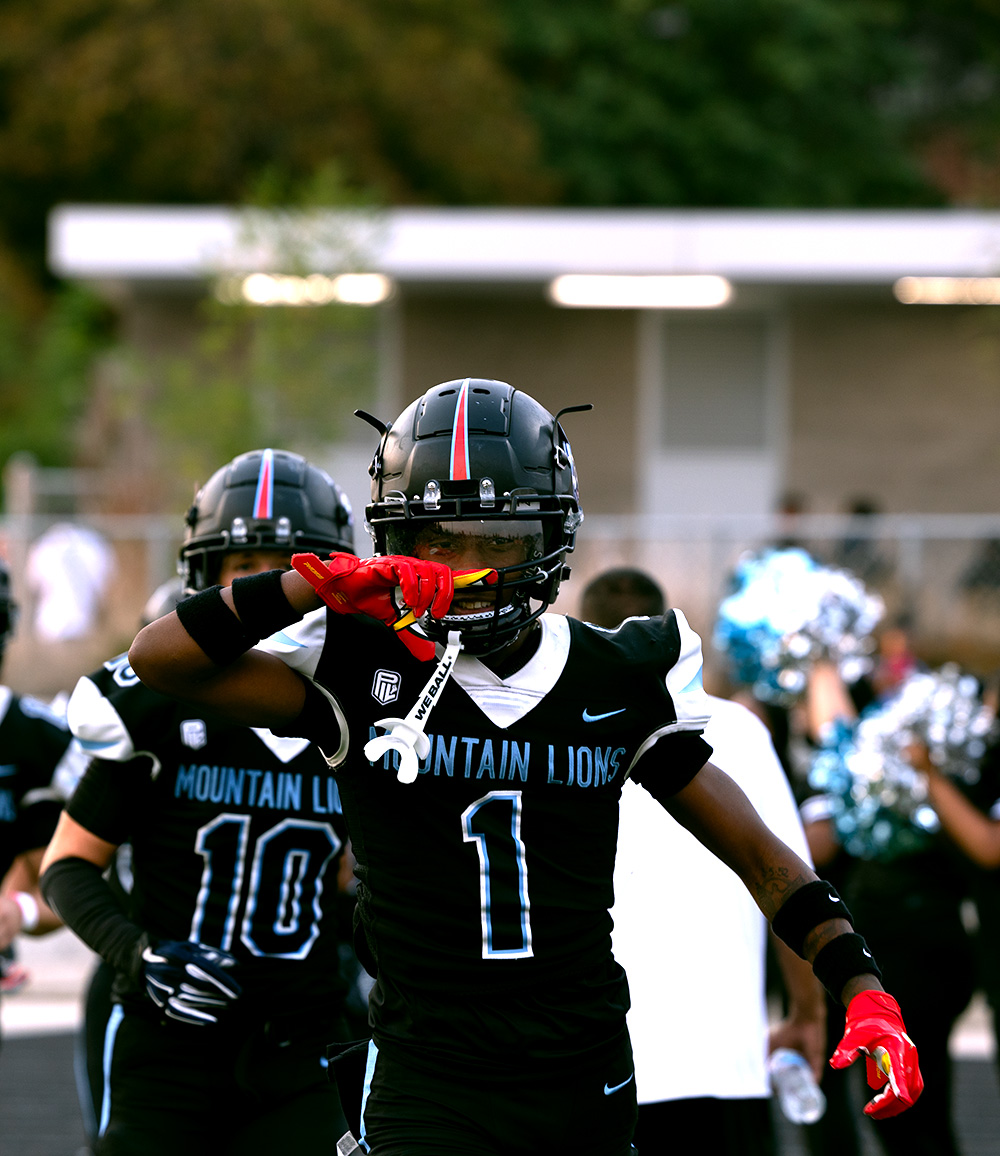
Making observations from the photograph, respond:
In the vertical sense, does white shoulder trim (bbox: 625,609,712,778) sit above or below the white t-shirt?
above

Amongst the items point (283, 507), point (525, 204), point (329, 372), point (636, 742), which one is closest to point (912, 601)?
point (329, 372)

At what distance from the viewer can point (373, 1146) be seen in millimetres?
2861

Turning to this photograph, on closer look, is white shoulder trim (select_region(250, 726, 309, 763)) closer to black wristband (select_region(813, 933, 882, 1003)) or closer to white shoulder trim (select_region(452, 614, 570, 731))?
white shoulder trim (select_region(452, 614, 570, 731))

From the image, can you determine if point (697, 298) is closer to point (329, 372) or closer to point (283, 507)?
point (329, 372)

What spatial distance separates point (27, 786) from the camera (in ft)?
15.1

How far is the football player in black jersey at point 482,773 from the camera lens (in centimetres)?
284

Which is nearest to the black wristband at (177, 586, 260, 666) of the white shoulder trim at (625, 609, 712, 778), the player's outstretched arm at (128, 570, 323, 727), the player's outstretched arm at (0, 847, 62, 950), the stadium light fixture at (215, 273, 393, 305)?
the player's outstretched arm at (128, 570, 323, 727)

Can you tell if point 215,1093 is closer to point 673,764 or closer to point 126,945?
point 126,945

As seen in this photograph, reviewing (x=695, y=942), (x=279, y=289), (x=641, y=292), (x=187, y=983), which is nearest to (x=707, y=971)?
(x=695, y=942)

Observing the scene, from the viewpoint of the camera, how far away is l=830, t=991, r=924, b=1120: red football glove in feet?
8.96

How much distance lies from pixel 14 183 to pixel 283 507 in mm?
24313

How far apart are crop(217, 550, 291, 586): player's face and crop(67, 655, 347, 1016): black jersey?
0.50 m

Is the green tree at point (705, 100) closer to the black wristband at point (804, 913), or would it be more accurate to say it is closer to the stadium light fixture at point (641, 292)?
the stadium light fixture at point (641, 292)

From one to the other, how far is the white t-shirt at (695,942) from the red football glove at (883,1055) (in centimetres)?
107
